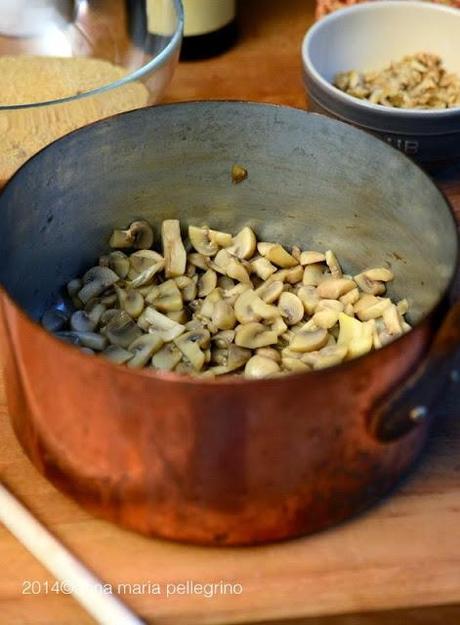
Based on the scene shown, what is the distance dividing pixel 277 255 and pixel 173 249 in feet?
0.26

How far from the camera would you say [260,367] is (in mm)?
644

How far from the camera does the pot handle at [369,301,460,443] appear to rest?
52 centimetres

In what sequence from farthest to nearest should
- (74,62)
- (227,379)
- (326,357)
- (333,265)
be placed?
(74,62)
(333,265)
(326,357)
(227,379)

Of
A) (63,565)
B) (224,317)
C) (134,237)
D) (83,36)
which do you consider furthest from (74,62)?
(63,565)

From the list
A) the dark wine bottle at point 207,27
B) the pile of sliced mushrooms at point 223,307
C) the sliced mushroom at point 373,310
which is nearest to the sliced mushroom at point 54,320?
the pile of sliced mushrooms at point 223,307

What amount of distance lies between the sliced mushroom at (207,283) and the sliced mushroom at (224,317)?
0.04 meters

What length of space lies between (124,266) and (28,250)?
0.09 m

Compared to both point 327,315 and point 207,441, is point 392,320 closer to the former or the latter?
point 327,315

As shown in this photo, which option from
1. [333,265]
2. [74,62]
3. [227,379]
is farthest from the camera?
[74,62]

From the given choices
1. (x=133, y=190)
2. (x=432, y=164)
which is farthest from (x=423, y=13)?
(x=133, y=190)

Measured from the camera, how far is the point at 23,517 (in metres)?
0.59

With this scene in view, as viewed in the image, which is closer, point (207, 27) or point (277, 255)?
point (277, 255)

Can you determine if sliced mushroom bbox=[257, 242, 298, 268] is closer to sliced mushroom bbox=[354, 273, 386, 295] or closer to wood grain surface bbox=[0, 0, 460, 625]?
sliced mushroom bbox=[354, 273, 386, 295]

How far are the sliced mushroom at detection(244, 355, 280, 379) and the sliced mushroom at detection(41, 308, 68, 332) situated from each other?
0.14m
